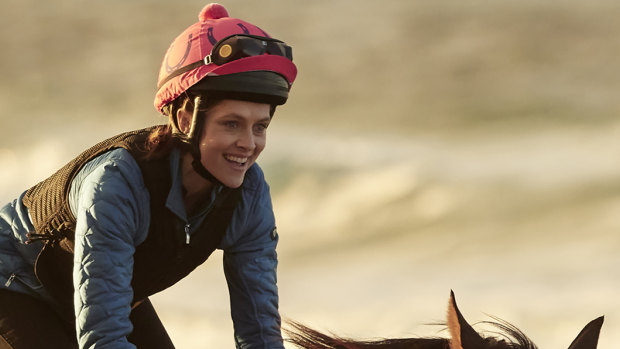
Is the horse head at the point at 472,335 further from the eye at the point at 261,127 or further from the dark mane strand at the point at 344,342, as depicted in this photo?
the eye at the point at 261,127

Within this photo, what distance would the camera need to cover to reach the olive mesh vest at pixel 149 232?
12.0 ft

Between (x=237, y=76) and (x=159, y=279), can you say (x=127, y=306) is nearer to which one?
(x=159, y=279)

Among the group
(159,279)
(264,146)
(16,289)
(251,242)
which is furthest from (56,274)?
(264,146)

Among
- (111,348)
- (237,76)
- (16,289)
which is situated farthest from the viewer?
(16,289)

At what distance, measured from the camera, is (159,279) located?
3.96 meters

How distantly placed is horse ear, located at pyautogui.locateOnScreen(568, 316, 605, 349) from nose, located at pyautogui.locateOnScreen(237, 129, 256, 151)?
5.14 ft

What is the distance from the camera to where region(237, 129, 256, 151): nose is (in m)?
3.57

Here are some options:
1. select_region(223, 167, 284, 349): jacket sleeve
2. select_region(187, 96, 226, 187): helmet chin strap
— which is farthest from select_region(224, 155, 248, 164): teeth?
select_region(223, 167, 284, 349): jacket sleeve

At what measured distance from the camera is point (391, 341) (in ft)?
10.8

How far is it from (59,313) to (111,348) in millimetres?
684

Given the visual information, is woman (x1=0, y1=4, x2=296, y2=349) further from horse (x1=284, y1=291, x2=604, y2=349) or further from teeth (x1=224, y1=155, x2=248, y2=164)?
horse (x1=284, y1=291, x2=604, y2=349)

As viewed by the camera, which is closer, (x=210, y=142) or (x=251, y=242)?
(x=210, y=142)

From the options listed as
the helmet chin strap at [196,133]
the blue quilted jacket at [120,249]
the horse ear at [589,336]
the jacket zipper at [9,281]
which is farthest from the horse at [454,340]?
the jacket zipper at [9,281]

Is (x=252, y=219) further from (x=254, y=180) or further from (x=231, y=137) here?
(x=231, y=137)
